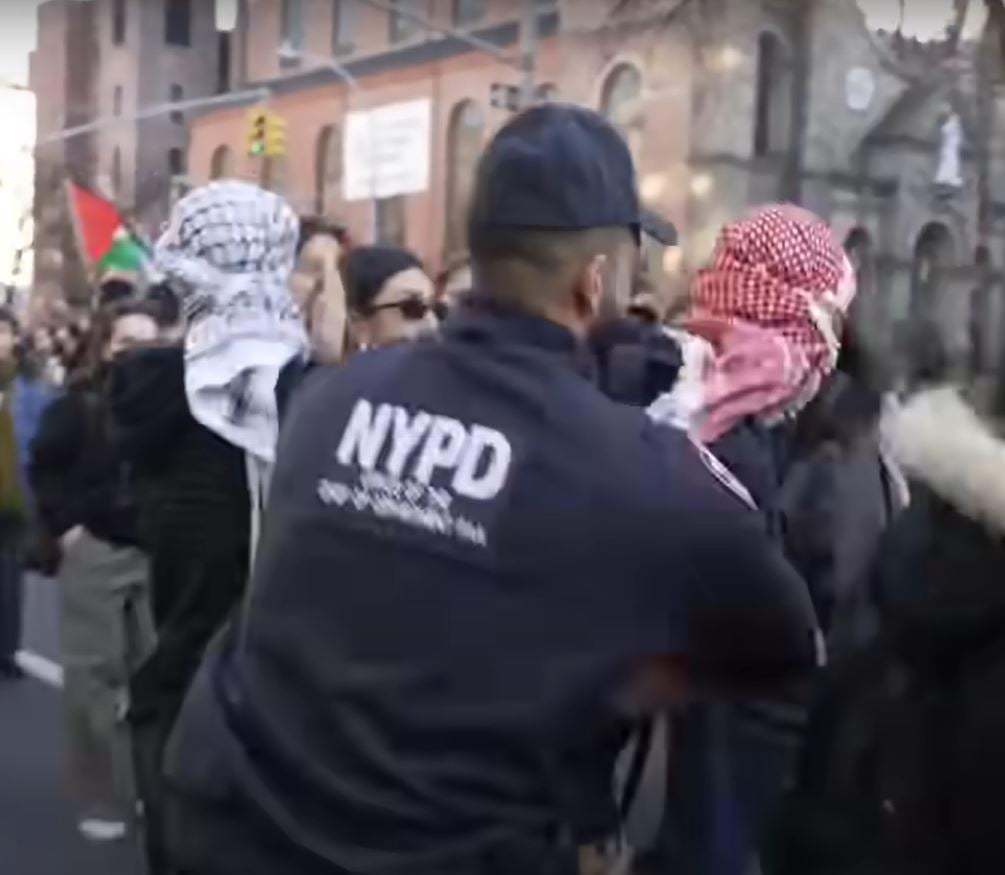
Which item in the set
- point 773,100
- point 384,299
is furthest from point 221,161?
point 384,299

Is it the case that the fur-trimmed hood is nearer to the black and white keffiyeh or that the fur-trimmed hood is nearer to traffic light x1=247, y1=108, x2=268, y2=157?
the black and white keffiyeh

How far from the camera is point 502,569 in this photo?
6.95ft

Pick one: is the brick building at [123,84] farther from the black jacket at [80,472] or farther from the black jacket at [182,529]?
the black jacket at [182,529]

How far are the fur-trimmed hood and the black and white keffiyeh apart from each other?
2.53 meters

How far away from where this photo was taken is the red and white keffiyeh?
3.25 metres

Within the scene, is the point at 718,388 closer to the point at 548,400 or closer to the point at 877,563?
the point at 877,563

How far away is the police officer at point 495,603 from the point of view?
2107mm

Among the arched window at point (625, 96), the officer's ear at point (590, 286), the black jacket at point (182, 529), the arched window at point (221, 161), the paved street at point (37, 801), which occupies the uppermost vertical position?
the arched window at point (625, 96)

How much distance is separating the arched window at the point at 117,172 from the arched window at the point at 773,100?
944 inches

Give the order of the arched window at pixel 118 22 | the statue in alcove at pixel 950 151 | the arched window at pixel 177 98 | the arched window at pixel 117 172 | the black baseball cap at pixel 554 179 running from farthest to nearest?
the arched window at pixel 118 22 < the arched window at pixel 177 98 < the arched window at pixel 117 172 < the statue in alcove at pixel 950 151 < the black baseball cap at pixel 554 179

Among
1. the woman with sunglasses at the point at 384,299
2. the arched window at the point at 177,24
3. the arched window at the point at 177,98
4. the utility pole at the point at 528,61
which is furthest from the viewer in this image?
the arched window at the point at 177,98

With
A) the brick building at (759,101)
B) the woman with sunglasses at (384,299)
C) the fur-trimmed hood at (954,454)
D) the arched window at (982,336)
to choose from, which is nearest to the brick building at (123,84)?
the brick building at (759,101)

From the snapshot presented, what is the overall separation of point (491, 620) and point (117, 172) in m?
53.5

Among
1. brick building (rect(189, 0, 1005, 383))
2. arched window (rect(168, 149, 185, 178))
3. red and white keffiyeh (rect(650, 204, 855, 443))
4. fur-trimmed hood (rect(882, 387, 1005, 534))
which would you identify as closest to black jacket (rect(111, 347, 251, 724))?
red and white keffiyeh (rect(650, 204, 855, 443))
